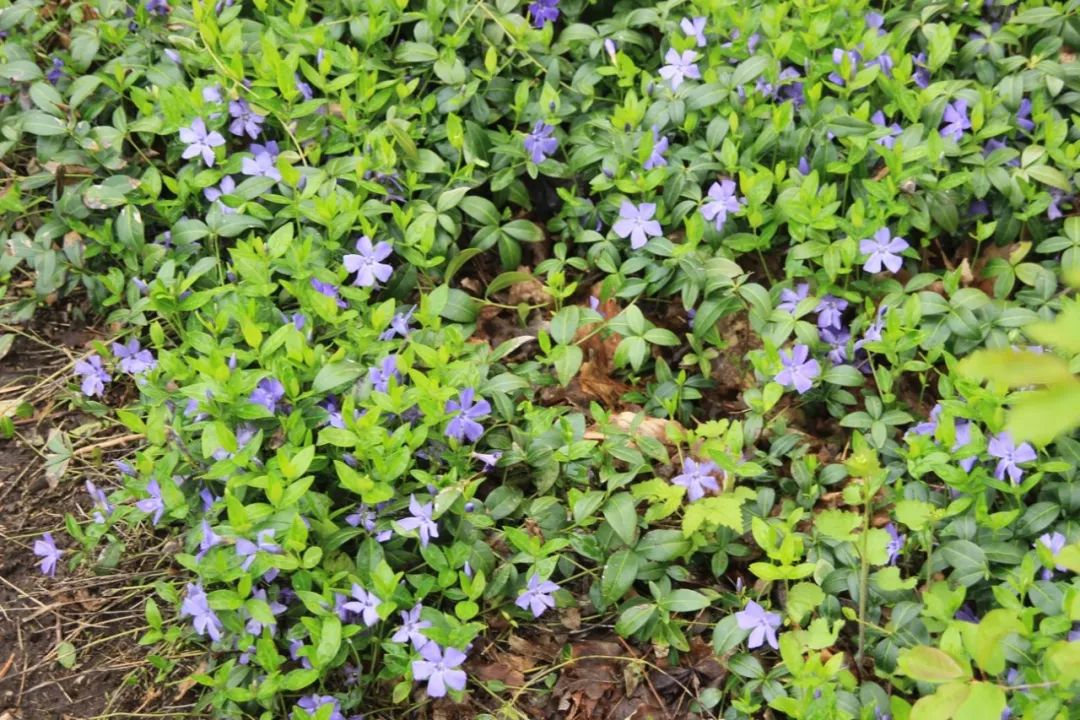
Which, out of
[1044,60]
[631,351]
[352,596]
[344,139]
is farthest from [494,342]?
[1044,60]

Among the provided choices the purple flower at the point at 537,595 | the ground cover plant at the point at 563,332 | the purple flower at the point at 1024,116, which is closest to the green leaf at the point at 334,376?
the ground cover plant at the point at 563,332

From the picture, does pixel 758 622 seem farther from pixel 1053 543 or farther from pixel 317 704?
pixel 317 704

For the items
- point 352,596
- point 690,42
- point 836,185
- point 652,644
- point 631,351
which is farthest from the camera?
point 690,42

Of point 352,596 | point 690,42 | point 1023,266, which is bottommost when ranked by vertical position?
point 352,596

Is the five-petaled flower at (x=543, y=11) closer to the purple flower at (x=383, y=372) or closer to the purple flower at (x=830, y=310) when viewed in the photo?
the purple flower at (x=830, y=310)

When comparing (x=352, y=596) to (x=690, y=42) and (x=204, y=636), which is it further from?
(x=690, y=42)

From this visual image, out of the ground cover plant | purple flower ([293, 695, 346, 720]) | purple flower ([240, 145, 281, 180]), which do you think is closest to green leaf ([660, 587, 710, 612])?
the ground cover plant

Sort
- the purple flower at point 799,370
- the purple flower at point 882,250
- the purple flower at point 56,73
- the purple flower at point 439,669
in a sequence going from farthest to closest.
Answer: the purple flower at point 56,73
the purple flower at point 882,250
the purple flower at point 799,370
the purple flower at point 439,669
